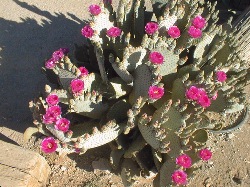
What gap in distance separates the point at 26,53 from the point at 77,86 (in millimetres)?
1760

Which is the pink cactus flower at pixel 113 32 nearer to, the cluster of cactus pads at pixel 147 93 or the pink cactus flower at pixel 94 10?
the cluster of cactus pads at pixel 147 93

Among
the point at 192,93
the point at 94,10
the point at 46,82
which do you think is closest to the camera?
the point at 192,93

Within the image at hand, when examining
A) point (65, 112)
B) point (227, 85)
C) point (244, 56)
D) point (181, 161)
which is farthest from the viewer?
point (244, 56)

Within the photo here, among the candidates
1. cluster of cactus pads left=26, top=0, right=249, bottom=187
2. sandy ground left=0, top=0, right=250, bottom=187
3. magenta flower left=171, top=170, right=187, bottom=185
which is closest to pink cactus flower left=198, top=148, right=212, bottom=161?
cluster of cactus pads left=26, top=0, right=249, bottom=187

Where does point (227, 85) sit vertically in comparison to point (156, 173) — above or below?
above

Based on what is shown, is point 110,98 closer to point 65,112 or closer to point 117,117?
point 117,117

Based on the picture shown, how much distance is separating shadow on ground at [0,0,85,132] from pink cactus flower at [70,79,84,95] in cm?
116

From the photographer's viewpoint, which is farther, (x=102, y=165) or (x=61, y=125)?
(x=102, y=165)

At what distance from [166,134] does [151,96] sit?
1.03 feet

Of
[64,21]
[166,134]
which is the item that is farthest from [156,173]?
[64,21]

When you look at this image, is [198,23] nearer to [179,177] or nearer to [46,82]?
[179,177]

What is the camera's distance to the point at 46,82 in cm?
411

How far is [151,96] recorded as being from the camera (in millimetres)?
2803

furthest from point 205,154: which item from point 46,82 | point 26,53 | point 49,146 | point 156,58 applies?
point 26,53
